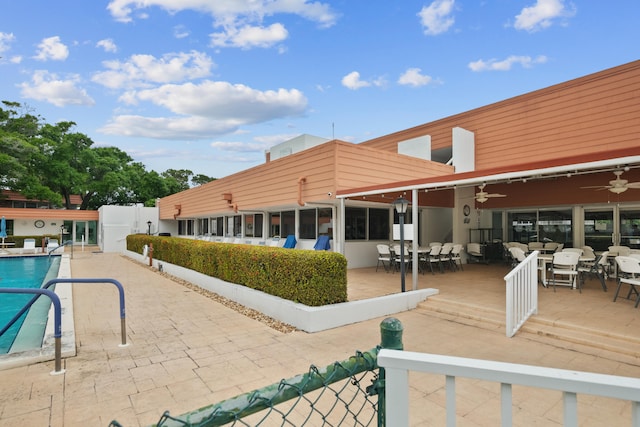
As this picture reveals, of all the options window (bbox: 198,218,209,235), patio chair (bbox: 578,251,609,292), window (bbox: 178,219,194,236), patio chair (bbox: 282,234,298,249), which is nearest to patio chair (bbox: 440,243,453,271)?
patio chair (bbox: 578,251,609,292)

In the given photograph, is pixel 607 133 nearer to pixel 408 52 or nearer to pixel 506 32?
pixel 506 32

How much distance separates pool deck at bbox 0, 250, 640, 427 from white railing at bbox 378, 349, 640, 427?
2232 millimetres

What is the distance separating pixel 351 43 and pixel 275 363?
39.2 feet

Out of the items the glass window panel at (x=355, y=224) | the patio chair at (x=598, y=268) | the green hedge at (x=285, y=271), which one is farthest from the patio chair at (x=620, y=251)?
the green hedge at (x=285, y=271)

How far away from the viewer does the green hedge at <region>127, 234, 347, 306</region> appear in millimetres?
5895

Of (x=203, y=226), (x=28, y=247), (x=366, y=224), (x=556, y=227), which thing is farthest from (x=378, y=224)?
(x=28, y=247)

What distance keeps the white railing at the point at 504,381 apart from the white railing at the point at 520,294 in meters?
4.41

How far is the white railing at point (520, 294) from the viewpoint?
16.5ft

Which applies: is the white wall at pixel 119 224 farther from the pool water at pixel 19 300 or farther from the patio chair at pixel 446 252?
the patio chair at pixel 446 252

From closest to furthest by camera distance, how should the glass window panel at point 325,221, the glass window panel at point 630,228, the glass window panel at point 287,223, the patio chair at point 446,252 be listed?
the glass window panel at point 630,228 < the patio chair at point 446,252 < the glass window panel at point 325,221 < the glass window panel at point 287,223

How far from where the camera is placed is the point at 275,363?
13.6 feet

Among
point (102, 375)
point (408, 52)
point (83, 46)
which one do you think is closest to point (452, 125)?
point (408, 52)

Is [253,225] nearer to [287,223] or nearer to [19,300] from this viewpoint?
[287,223]

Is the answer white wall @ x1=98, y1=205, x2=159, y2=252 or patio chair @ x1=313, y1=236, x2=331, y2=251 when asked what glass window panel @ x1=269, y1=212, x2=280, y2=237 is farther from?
white wall @ x1=98, y1=205, x2=159, y2=252
